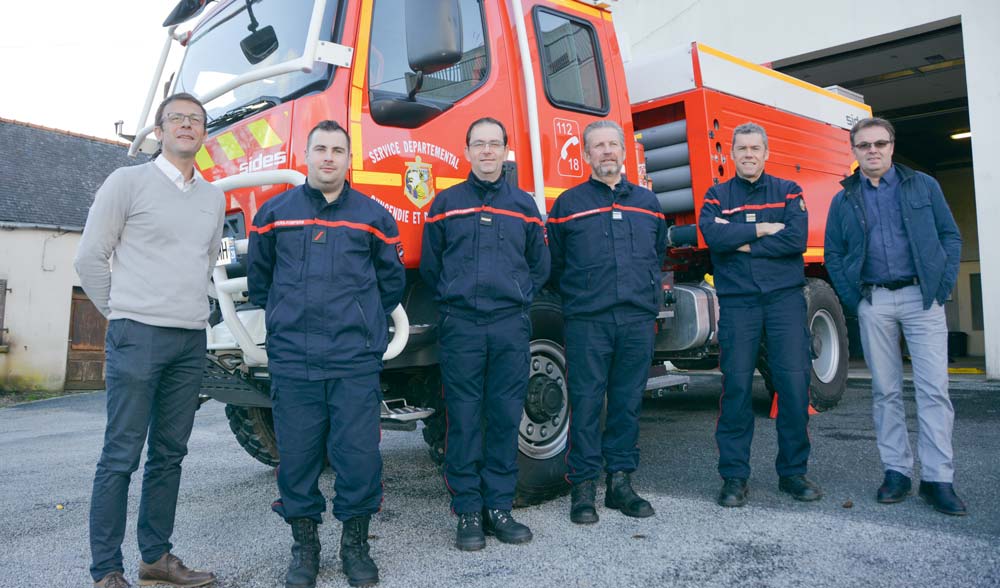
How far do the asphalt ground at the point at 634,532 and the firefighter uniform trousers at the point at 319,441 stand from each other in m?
0.30

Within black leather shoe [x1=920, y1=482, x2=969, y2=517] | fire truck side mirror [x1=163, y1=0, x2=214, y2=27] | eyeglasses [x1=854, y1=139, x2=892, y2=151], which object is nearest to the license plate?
fire truck side mirror [x1=163, y1=0, x2=214, y2=27]

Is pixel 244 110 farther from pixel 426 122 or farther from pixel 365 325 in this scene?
pixel 365 325

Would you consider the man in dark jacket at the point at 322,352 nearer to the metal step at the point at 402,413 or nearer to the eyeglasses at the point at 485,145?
the metal step at the point at 402,413

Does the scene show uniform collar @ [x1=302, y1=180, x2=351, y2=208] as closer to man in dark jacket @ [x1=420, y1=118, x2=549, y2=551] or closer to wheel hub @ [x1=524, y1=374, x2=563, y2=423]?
man in dark jacket @ [x1=420, y1=118, x2=549, y2=551]

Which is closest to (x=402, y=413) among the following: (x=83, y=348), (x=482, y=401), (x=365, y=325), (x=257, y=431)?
(x=482, y=401)

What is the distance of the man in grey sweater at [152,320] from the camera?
2754 millimetres

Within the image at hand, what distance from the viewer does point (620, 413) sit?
3.68 meters

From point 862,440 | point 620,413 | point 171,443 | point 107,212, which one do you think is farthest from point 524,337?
point 862,440

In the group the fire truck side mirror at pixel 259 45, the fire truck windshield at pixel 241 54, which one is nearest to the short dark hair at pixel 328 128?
the fire truck windshield at pixel 241 54

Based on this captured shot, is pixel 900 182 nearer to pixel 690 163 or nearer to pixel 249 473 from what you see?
pixel 690 163

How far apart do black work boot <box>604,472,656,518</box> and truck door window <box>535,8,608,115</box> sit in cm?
202

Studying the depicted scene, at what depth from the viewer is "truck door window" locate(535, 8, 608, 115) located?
4152 mm

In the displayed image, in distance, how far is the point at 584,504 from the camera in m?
3.54

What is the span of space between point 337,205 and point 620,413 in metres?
1.70
